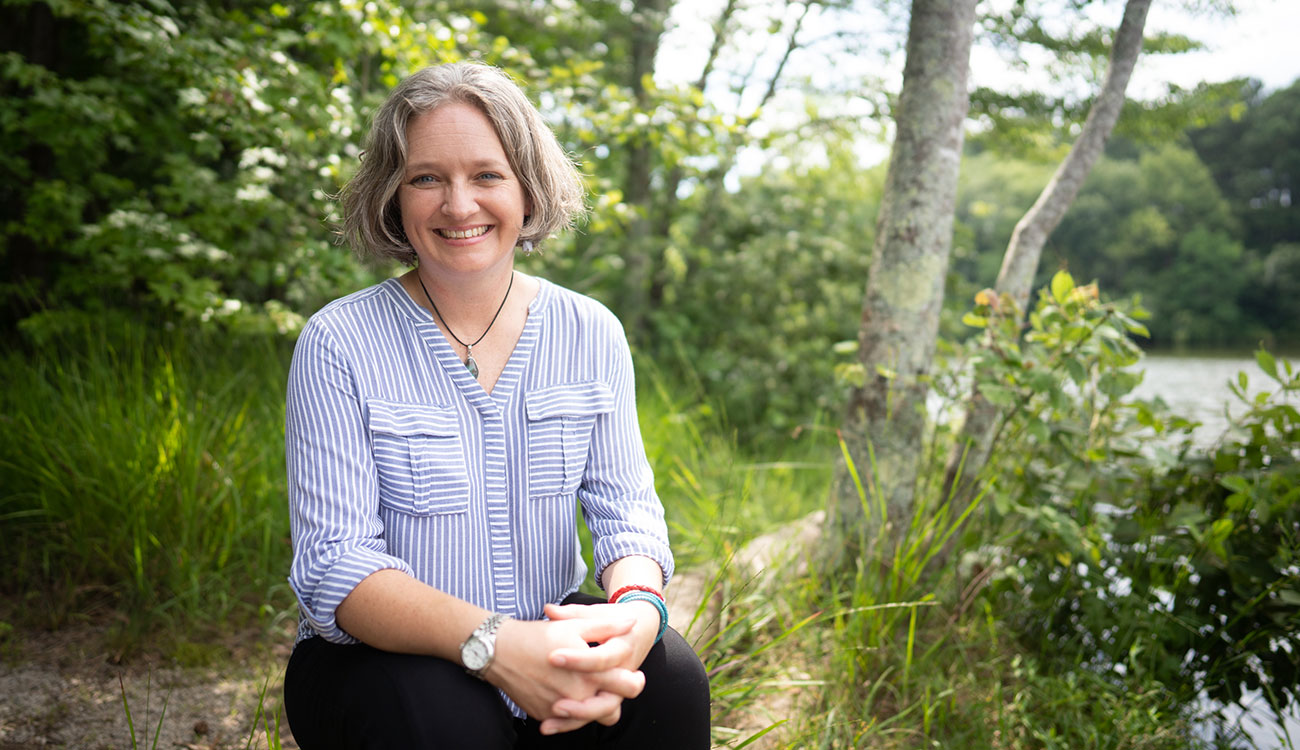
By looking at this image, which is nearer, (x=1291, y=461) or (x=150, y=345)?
(x=1291, y=461)

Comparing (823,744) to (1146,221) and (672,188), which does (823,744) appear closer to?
(672,188)

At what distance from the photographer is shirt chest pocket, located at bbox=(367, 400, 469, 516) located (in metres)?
1.33

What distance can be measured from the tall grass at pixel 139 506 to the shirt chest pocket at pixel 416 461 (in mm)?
1475

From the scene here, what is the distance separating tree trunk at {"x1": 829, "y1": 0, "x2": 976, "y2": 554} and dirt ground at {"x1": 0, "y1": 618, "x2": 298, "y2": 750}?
6.08 feet

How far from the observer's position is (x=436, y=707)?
3.59 feet

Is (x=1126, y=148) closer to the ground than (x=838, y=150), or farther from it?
farther from it

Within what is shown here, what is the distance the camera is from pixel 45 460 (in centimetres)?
267

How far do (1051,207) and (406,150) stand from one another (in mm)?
2410

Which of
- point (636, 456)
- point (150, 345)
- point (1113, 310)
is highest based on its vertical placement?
point (1113, 310)

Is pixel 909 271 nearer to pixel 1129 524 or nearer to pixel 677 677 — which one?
pixel 1129 524

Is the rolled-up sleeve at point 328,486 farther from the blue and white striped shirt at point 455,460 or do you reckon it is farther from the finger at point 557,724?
the finger at point 557,724

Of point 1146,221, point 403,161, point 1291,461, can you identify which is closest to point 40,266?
point 403,161

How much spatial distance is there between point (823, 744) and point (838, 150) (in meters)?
5.73

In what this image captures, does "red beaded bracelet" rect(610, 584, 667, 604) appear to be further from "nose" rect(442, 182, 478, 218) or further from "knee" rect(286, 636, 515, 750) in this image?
"nose" rect(442, 182, 478, 218)
